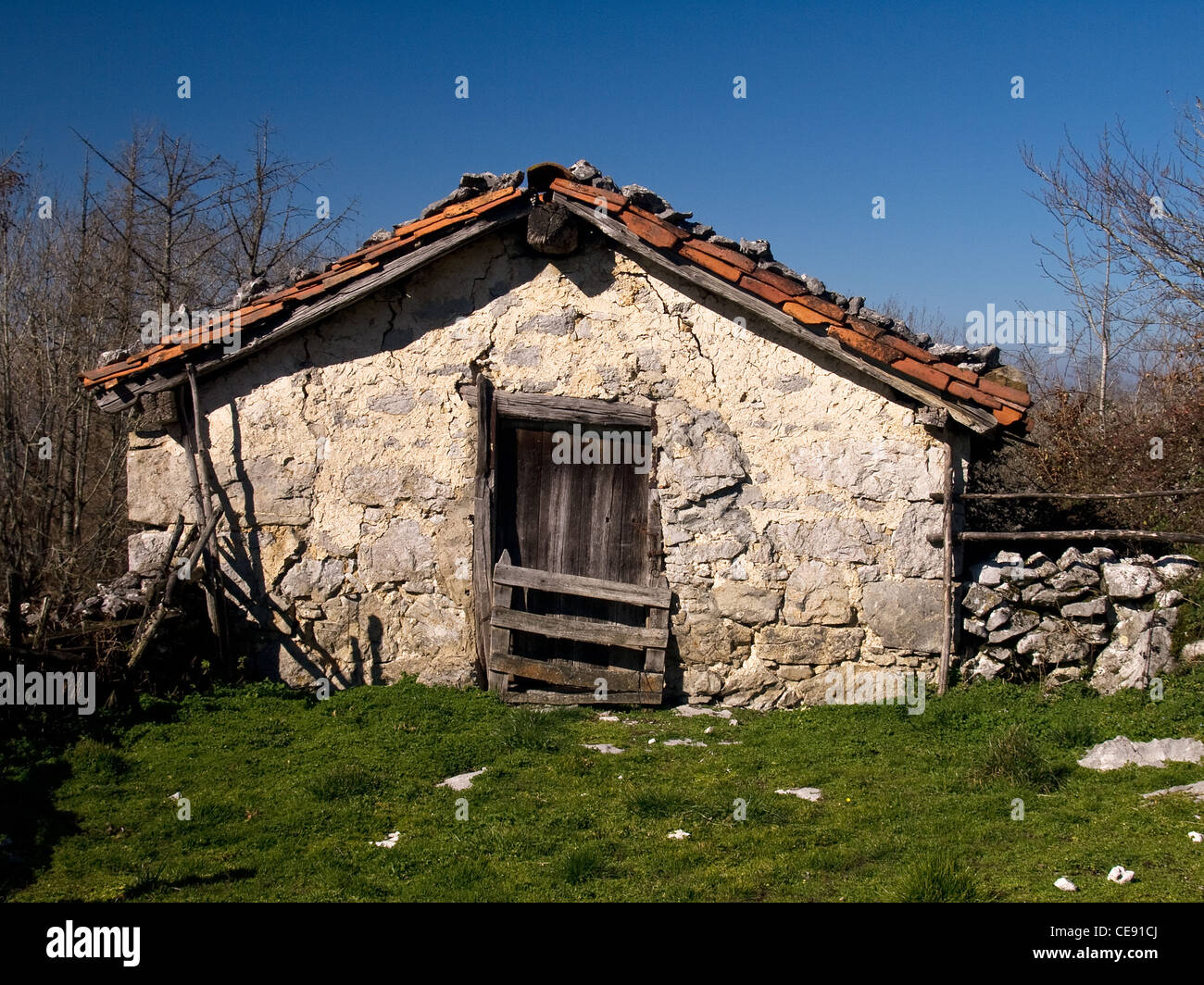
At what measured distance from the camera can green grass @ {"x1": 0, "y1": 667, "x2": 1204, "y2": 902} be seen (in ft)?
13.7

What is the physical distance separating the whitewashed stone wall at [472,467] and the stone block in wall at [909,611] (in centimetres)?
2

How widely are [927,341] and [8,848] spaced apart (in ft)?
21.7

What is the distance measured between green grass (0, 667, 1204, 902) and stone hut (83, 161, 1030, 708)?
53 centimetres

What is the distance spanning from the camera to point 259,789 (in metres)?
5.39

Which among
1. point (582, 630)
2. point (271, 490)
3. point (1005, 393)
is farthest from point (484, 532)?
point (1005, 393)

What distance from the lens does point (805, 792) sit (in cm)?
529

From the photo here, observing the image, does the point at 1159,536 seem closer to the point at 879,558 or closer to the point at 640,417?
the point at 879,558

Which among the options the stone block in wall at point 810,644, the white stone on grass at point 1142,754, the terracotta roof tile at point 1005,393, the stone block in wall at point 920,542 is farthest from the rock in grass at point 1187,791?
the terracotta roof tile at point 1005,393

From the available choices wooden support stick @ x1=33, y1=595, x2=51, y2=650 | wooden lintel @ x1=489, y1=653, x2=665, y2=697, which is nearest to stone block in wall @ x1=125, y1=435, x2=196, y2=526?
wooden support stick @ x1=33, y1=595, x2=51, y2=650

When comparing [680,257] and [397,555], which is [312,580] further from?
[680,257]

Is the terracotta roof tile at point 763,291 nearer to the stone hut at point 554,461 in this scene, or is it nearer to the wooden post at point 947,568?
the stone hut at point 554,461

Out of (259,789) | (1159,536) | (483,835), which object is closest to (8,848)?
(259,789)

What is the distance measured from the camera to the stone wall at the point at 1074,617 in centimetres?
646

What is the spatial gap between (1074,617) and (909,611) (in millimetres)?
1131
